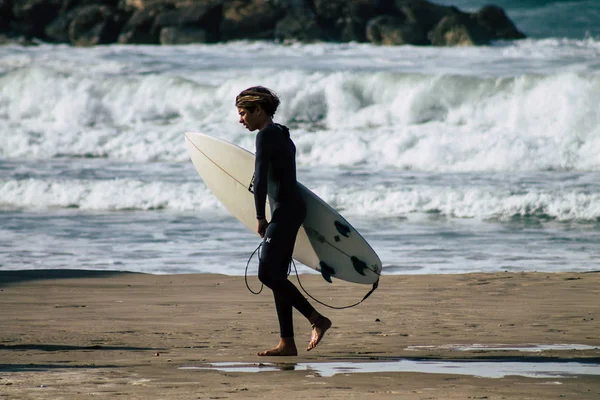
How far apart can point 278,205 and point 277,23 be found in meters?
37.8

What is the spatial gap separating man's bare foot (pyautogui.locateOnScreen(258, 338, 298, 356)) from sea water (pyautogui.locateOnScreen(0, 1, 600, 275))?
300 cm

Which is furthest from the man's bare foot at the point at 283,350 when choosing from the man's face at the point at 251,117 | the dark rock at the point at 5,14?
the dark rock at the point at 5,14

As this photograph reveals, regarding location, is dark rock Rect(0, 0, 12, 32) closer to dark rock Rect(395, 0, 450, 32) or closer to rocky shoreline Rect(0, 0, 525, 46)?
rocky shoreline Rect(0, 0, 525, 46)

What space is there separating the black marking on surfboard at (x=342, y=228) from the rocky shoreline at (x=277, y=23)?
112ft

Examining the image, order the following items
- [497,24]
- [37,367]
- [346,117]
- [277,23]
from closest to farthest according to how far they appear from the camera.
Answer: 1. [37,367]
2. [346,117]
3. [277,23]
4. [497,24]

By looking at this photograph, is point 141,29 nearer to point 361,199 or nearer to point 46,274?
point 361,199

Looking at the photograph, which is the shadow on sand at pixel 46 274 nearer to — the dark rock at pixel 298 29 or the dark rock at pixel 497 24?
the dark rock at pixel 298 29

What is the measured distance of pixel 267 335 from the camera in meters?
5.27

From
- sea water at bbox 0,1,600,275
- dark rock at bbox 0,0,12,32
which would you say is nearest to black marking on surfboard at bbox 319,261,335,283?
sea water at bbox 0,1,600,275

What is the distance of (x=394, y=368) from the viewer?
4258mm

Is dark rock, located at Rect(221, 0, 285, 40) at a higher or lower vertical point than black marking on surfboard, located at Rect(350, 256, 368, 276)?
higher

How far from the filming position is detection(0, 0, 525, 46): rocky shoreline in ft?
132

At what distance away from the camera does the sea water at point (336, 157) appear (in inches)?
343

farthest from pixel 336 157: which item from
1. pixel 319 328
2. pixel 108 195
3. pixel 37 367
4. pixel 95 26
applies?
pixel 95 26
